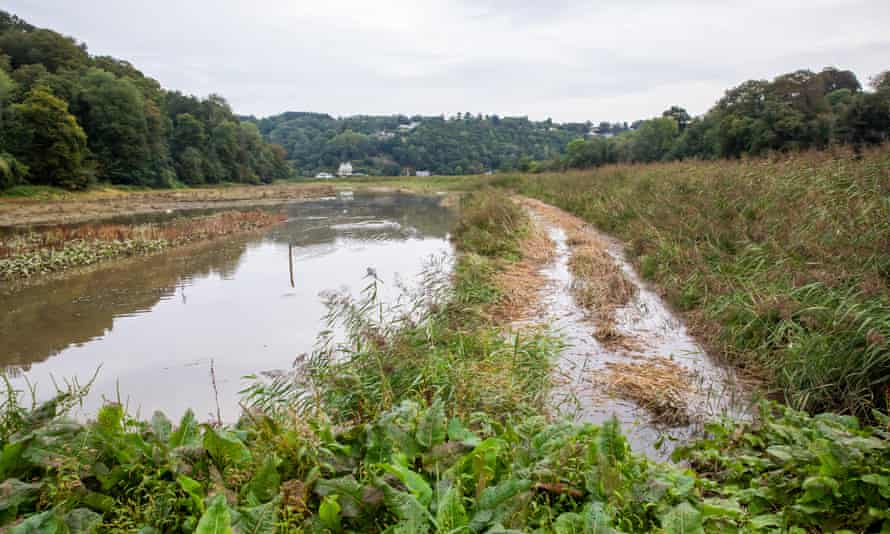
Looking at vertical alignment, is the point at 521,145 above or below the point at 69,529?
above

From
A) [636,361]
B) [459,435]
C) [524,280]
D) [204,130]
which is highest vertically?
[204,130]

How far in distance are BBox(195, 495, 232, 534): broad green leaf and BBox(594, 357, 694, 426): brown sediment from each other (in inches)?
136

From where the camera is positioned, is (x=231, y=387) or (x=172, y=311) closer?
(x=231, y=387)

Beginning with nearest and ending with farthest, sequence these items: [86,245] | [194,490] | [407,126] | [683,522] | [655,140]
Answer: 1. [683,522]
2. [194,490]
3. [86,245]
4. [655,140]
5. [407,126]

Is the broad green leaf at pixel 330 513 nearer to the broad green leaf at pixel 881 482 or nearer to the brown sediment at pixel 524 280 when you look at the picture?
the broad green leaf at pixel 881 482

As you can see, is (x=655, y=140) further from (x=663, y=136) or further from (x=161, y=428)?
(x=161, y=428)

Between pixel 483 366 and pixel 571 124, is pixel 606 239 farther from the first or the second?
pixel 571 124

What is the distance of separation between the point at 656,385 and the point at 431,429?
10.3ft

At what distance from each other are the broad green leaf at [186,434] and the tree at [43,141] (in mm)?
51728

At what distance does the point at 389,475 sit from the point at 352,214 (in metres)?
29.6

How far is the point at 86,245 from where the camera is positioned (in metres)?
16.0

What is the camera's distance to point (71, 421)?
7.57 ft

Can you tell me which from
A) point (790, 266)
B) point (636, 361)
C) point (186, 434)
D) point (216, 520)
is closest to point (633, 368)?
point (636, 361)

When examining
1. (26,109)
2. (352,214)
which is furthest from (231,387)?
(26,109)
